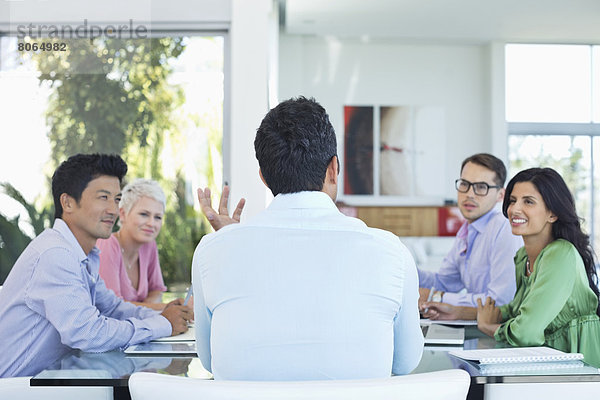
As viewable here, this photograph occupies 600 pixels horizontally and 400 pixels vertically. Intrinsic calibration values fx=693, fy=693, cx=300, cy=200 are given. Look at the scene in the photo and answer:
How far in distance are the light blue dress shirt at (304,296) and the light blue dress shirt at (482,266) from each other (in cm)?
154

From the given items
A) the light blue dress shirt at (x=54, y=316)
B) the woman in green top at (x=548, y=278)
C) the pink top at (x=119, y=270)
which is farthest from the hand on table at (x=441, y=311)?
the pink top at (x=119, y=270)

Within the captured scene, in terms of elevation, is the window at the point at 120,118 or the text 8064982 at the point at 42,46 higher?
the text 8064982 at the point at 42,46

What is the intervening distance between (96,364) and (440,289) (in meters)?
2.06

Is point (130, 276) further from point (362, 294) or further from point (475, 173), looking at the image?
point (362, 294)

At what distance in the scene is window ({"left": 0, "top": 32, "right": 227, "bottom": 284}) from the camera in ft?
15.8

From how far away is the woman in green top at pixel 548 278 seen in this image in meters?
2.26

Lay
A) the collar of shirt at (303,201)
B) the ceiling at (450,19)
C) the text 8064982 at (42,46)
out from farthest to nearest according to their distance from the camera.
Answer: the ceiling at (450,19), the text 8064982 at (42,46), the collar of shirt at (303,201)

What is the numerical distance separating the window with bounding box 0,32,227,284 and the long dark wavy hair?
2.70m

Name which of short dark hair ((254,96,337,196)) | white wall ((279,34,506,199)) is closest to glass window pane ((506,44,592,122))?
white wall ((279,34,506,199))

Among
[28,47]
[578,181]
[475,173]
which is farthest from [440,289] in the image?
[578,181]

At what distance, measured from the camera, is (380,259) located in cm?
145

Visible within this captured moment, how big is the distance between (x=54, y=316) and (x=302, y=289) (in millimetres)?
1012

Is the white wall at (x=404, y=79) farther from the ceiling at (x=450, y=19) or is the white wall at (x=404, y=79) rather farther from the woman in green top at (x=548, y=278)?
the woman in green top at (x=548, y=278)

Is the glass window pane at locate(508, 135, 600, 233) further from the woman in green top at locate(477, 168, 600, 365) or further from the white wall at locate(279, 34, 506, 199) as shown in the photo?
the woman in green top at locate(477, 168, 600, 365)
